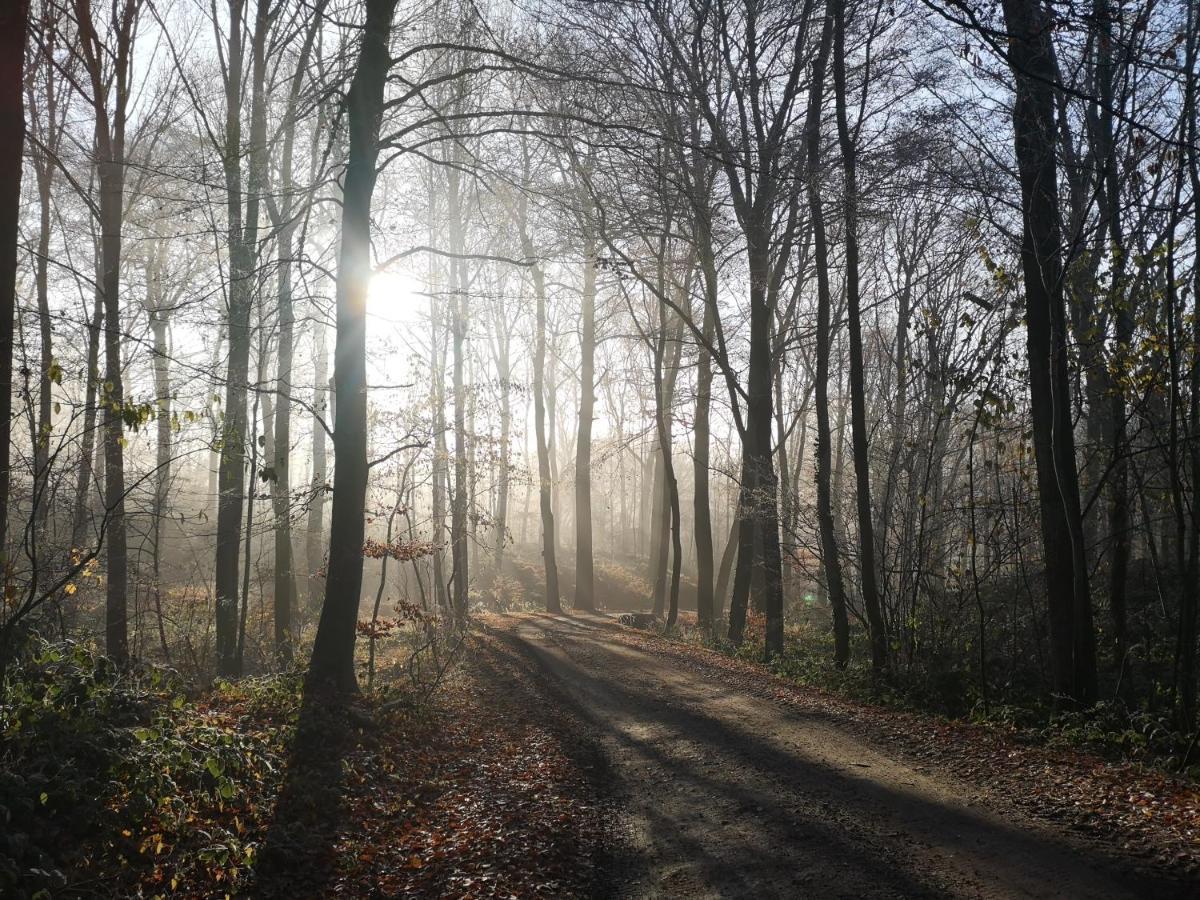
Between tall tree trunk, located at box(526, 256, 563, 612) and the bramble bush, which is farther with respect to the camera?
tall tree trunk, located at box(526, 256, 563, 612)

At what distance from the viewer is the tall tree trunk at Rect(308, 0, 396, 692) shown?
8.95 metres

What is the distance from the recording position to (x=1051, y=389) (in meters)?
9.55

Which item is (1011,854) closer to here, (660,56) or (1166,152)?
(1166,152)

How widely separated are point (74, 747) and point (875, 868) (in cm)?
495

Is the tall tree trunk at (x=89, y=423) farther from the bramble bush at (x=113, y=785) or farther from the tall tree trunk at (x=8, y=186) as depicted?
the bramble bush at (x=113, y=785)

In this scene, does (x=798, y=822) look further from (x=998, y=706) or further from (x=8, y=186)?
(x=8, y=186)

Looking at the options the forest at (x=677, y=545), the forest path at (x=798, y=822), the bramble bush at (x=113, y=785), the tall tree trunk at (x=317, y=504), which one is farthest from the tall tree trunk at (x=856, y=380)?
the tall tree trunk at (x=317, y=504)

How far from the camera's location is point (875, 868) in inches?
187

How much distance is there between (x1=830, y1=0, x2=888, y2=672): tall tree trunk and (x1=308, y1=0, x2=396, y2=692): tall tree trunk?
639 cm

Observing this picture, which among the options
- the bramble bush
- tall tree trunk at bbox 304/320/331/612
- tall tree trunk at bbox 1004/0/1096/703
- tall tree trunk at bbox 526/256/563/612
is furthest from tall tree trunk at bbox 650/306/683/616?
the bramble bush

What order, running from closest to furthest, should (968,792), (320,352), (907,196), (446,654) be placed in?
(968,792) < (907,196) < (446,654) < (320,352)

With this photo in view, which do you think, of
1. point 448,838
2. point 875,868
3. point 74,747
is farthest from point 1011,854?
point 74,747

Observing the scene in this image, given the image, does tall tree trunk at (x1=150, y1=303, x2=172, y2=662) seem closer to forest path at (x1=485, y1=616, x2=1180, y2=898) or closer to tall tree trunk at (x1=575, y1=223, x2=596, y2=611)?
forest path at (x1=485, y1=616, x2=1180, y2=898)

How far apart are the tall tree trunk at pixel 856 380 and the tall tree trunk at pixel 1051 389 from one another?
218cm
